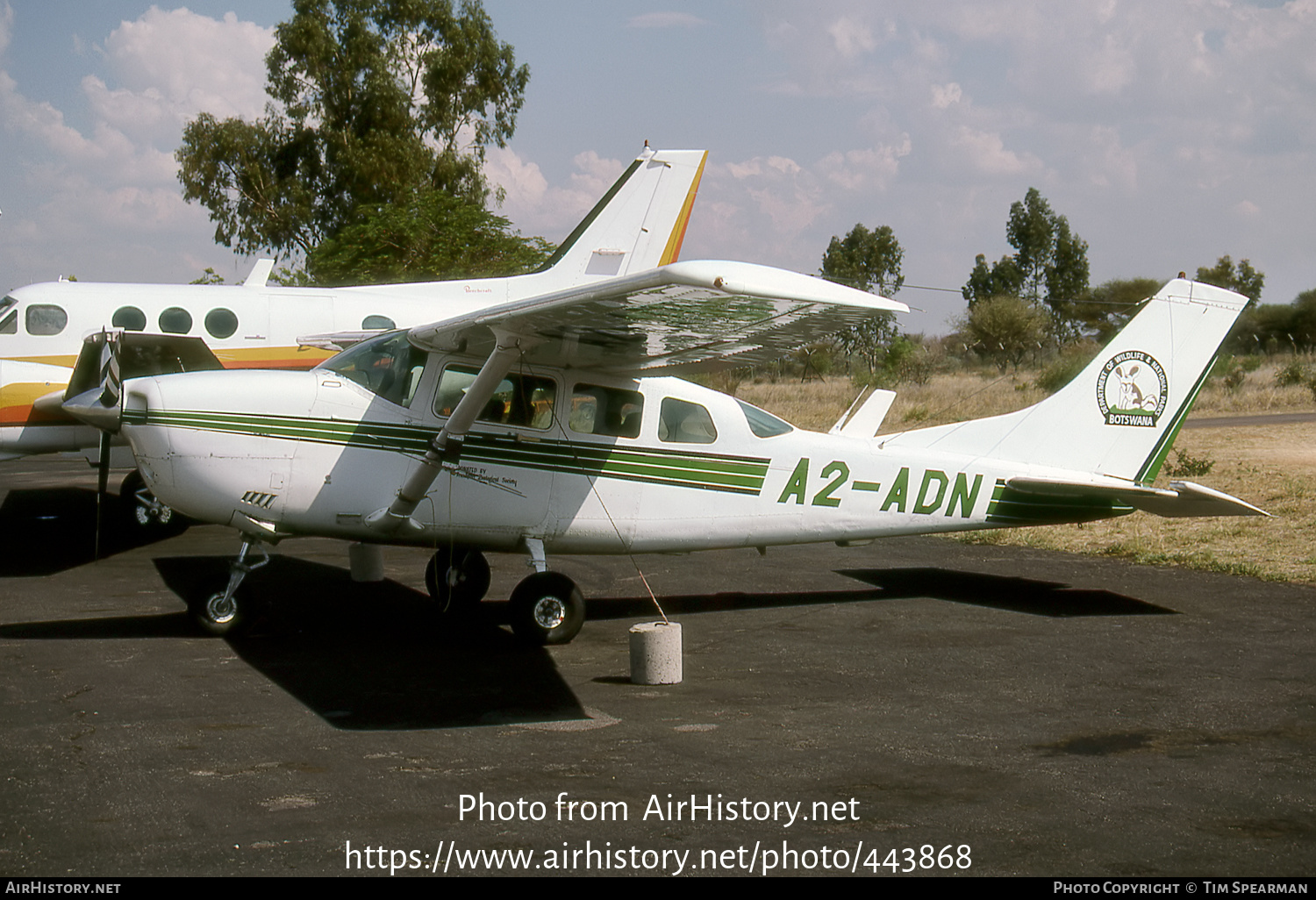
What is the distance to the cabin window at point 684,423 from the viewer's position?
9.22 m

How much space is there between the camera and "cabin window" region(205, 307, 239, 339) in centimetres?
1470

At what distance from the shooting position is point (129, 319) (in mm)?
14344

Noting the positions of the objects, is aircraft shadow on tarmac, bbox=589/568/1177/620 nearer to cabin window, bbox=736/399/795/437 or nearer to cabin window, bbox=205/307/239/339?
cabin window, bbox=736/399/795/437

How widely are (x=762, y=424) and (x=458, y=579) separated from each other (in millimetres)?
3009

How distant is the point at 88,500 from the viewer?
18.8 meters

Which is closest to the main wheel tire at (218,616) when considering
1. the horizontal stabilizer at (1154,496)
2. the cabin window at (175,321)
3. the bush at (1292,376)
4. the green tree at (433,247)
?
the horizontal stabilizer at (1154,496)

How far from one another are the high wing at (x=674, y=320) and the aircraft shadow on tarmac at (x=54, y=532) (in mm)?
6832

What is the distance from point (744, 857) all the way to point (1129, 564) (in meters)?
9.14

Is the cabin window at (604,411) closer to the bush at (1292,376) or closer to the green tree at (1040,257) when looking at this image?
the bush at (1292,376)

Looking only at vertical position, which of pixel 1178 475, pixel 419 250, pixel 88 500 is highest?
pixel 419 250

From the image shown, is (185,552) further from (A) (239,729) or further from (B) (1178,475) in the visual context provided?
(B) (1178,475)

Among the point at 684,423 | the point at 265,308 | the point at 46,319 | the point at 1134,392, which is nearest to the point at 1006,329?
the point at 265,308
